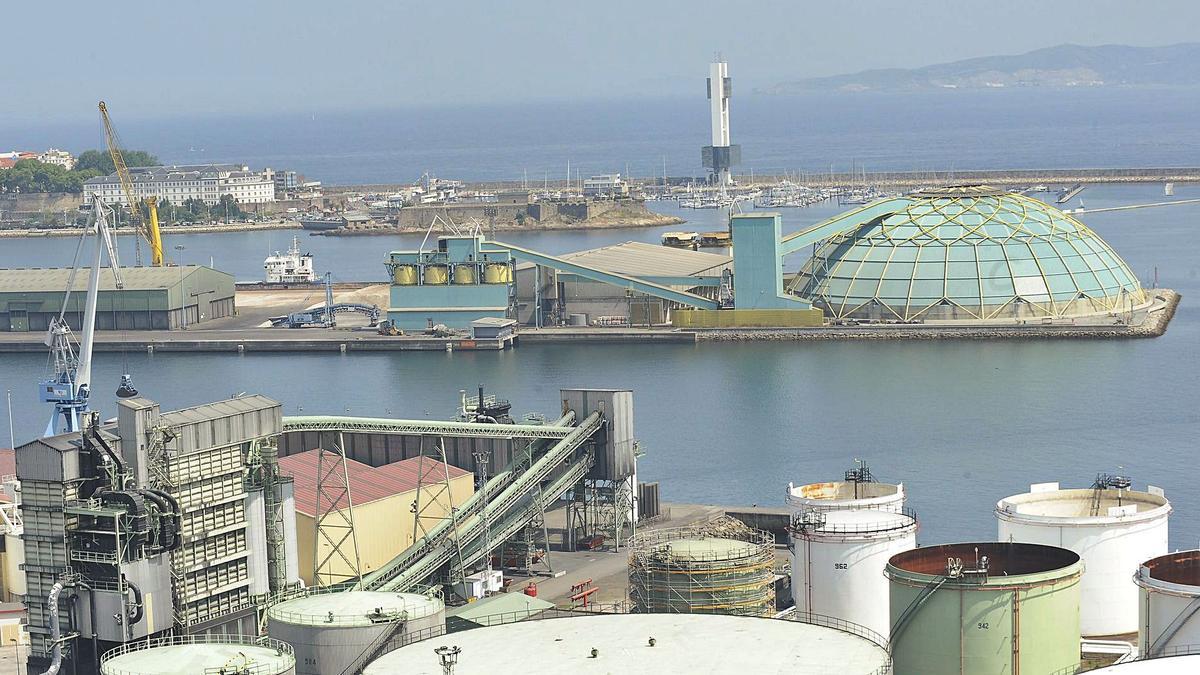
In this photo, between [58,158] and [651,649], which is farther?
[58,158]

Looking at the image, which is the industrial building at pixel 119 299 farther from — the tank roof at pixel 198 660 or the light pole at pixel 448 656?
the light pole at pixel 448 656

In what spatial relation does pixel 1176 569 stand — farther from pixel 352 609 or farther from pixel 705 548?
pixel 352 609

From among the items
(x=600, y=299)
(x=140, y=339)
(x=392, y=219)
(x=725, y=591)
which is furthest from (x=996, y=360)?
(x=392, y=219)

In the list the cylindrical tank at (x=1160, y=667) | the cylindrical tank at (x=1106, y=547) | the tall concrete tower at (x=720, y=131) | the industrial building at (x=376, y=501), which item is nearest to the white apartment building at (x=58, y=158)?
the tall concrete tower at (x=720, y=131)

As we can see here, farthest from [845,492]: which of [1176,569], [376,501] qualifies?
[376,501]

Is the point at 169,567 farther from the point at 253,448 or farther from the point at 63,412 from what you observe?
the point at 63,412

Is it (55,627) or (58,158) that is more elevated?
(58,158)

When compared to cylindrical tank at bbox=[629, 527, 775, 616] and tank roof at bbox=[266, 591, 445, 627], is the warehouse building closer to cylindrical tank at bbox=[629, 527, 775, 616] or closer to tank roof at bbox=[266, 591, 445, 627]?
cylindrical tank at bbox=[629, 527, 775, 616]
